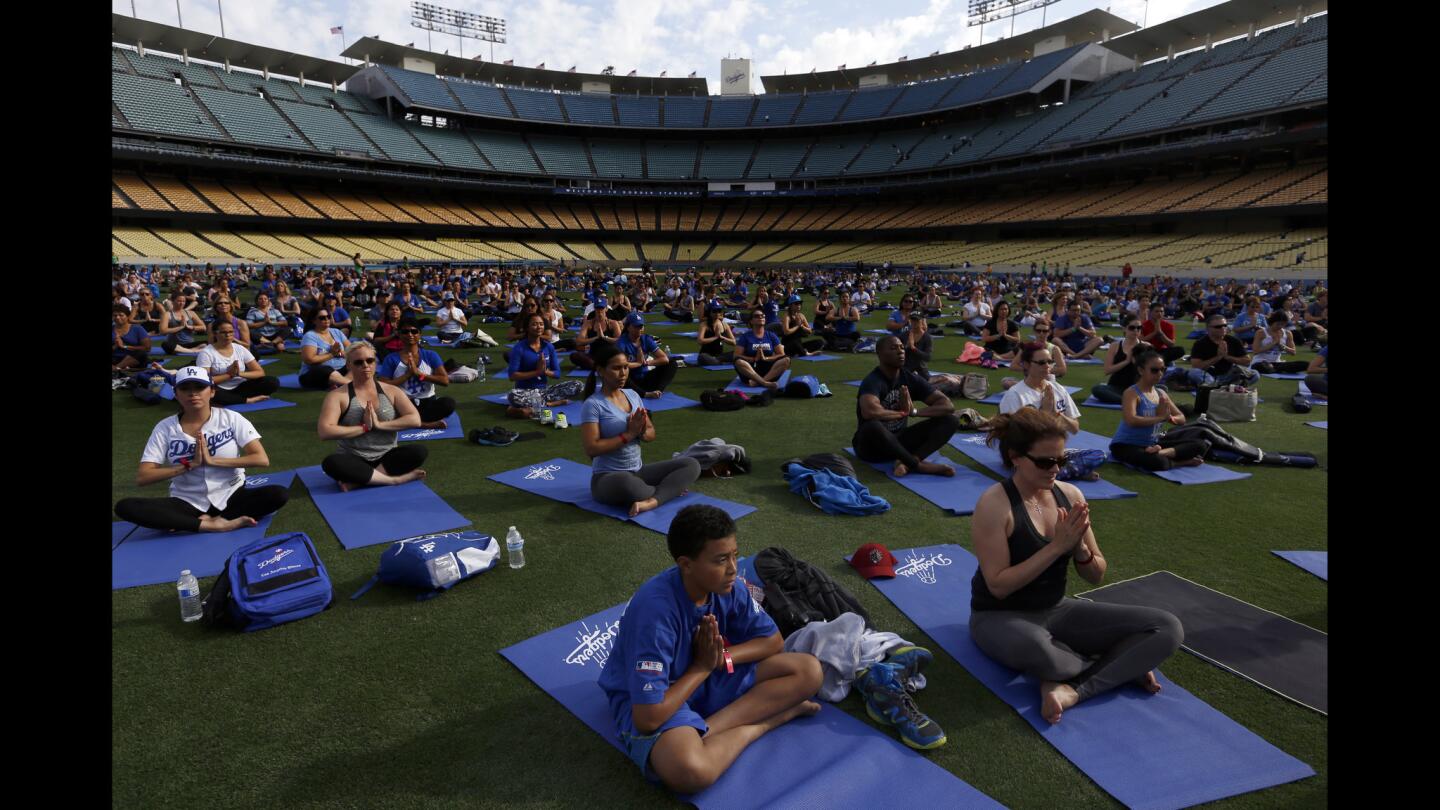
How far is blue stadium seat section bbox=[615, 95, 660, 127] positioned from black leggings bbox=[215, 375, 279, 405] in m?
61.9

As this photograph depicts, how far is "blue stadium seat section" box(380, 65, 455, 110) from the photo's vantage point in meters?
59.0

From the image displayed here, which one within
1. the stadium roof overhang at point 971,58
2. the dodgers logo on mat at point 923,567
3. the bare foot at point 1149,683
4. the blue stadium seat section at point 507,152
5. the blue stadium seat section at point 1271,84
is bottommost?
the bare foot at point 1149,683

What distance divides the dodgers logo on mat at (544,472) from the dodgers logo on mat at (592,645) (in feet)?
10.1

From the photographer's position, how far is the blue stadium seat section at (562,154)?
6191 centimetres

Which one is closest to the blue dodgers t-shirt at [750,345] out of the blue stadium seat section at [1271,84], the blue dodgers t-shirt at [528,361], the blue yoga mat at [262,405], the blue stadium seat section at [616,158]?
the blue dodgers t-shirt at [528,361]

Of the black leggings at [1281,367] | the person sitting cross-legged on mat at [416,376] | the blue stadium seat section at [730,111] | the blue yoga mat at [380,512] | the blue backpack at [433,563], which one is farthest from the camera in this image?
the blue stadium seat section at [730,111]

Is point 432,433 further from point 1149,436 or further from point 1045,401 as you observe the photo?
point 1149,436

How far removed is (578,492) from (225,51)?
2628 inches

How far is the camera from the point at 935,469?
23.4 feet

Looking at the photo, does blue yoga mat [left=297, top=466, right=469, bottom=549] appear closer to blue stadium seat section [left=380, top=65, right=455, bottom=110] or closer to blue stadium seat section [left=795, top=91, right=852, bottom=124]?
blue stadium seat section [left=380, top=65, right=455, bottom=110]

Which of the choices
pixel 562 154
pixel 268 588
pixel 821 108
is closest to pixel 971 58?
pixel 821 108

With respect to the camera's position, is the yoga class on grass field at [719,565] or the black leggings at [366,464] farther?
A: the black leggings at [366,464]

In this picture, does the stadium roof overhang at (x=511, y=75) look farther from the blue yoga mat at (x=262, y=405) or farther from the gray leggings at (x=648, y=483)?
the gray leggings at (x=648, y=483)
